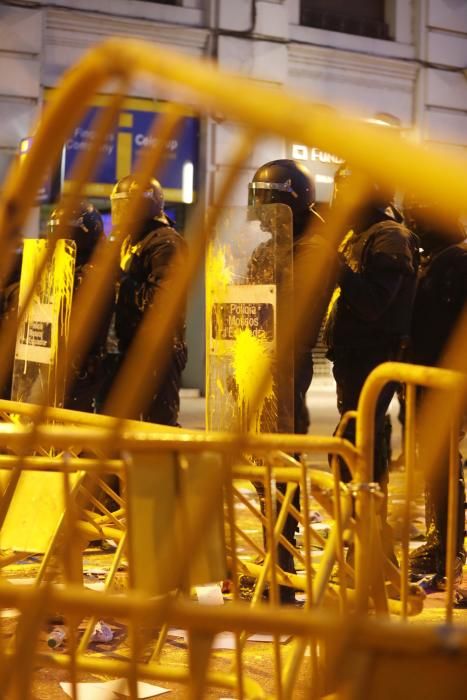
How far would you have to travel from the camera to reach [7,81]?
14.3 metres

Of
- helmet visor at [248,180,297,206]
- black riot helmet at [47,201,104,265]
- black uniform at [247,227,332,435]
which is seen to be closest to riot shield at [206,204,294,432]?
Result: black uniform at [247,227,332,435]

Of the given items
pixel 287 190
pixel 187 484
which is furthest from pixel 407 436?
pixel 287 190

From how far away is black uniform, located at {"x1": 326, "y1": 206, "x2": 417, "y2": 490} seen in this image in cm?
544

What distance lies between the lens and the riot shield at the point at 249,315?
507 centimetres

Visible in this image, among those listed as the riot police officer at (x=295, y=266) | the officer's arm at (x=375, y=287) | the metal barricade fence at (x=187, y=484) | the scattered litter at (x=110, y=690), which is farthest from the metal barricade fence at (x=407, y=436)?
the officer's arm at (x=375, y=287)

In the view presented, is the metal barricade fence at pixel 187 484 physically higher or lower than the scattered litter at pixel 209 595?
higher

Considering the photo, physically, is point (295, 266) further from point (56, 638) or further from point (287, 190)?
point (56, 638)

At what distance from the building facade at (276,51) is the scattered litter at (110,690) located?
1004 cm

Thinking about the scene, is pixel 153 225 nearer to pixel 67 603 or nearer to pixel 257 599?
pixel 257 599

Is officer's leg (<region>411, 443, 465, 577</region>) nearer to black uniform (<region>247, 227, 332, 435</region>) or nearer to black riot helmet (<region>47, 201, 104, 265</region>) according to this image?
black uniform (<region>247, 227, 332, 435</region>)

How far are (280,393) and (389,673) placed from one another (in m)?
3.65

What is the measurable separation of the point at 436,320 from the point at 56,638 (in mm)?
2569

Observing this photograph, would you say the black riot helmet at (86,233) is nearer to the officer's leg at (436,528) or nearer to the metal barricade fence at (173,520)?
the officer's leg at (436,528)

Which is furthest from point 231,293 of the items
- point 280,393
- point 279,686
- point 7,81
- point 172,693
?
point 7,81
